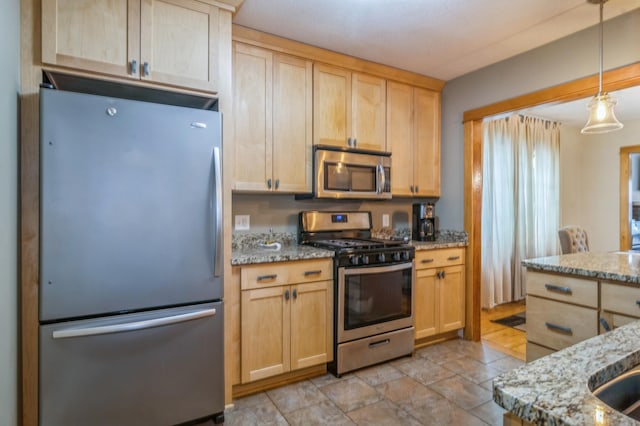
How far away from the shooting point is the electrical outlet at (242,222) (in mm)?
2688

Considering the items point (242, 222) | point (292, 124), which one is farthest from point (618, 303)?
point (242, 222)

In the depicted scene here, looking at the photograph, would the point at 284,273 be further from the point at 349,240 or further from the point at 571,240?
the point at 571,240

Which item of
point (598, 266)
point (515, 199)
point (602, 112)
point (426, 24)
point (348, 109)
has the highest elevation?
point (426, 24)

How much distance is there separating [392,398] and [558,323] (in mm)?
1086

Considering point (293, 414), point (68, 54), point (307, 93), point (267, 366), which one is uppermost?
point (307, 93)

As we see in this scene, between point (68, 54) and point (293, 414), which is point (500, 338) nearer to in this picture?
point (293, 414)

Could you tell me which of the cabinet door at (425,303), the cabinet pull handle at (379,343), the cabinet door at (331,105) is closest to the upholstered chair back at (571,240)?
the cabinet door at (425,303)

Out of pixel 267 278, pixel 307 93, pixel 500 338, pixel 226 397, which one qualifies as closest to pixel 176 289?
pixel 267 278

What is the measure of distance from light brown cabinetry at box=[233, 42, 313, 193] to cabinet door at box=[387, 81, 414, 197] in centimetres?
83

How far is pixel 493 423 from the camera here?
76.0 inches

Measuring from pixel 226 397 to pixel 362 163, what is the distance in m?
1.96

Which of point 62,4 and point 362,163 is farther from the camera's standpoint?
point 362,163

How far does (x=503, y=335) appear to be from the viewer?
3.33 metres

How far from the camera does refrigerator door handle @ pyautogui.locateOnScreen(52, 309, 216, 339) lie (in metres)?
1.57
